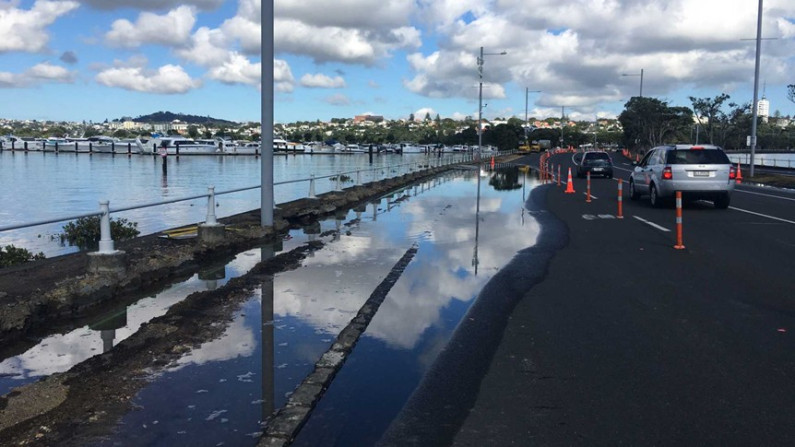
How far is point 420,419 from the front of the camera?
15.8 feet

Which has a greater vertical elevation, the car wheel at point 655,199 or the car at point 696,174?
the car at point 696,174

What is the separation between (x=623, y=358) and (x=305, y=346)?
9.81 ft

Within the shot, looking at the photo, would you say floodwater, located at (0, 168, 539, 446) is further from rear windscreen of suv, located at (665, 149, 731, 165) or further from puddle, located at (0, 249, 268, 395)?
rear windscreen of suv, located at (665, 149, 731, 165)

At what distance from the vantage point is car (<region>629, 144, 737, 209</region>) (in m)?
19.4

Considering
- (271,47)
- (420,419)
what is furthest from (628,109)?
(420,419)

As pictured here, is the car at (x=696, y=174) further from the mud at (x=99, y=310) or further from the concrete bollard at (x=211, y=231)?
the concrete bollard at (x=211, y=231)

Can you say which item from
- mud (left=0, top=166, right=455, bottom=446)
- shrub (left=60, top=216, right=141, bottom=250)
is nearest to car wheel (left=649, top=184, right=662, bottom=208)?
mud (left=0, top=166, right=455, bottom=446)

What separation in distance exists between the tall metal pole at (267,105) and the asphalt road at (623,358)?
564cm

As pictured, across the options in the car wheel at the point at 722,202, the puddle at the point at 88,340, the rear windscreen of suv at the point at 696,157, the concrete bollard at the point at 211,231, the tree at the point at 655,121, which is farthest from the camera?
the tree at the point at 655,121

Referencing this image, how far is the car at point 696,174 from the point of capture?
19422 mm

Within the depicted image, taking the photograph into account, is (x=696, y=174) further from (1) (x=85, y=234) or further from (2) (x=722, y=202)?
(1) (x=85, y=234)

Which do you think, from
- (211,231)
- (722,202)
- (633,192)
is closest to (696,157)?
(722,202)

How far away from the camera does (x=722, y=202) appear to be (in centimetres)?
2002

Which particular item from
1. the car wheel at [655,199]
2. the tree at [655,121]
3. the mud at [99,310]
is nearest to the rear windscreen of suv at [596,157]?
the car wheel at [655,199]
